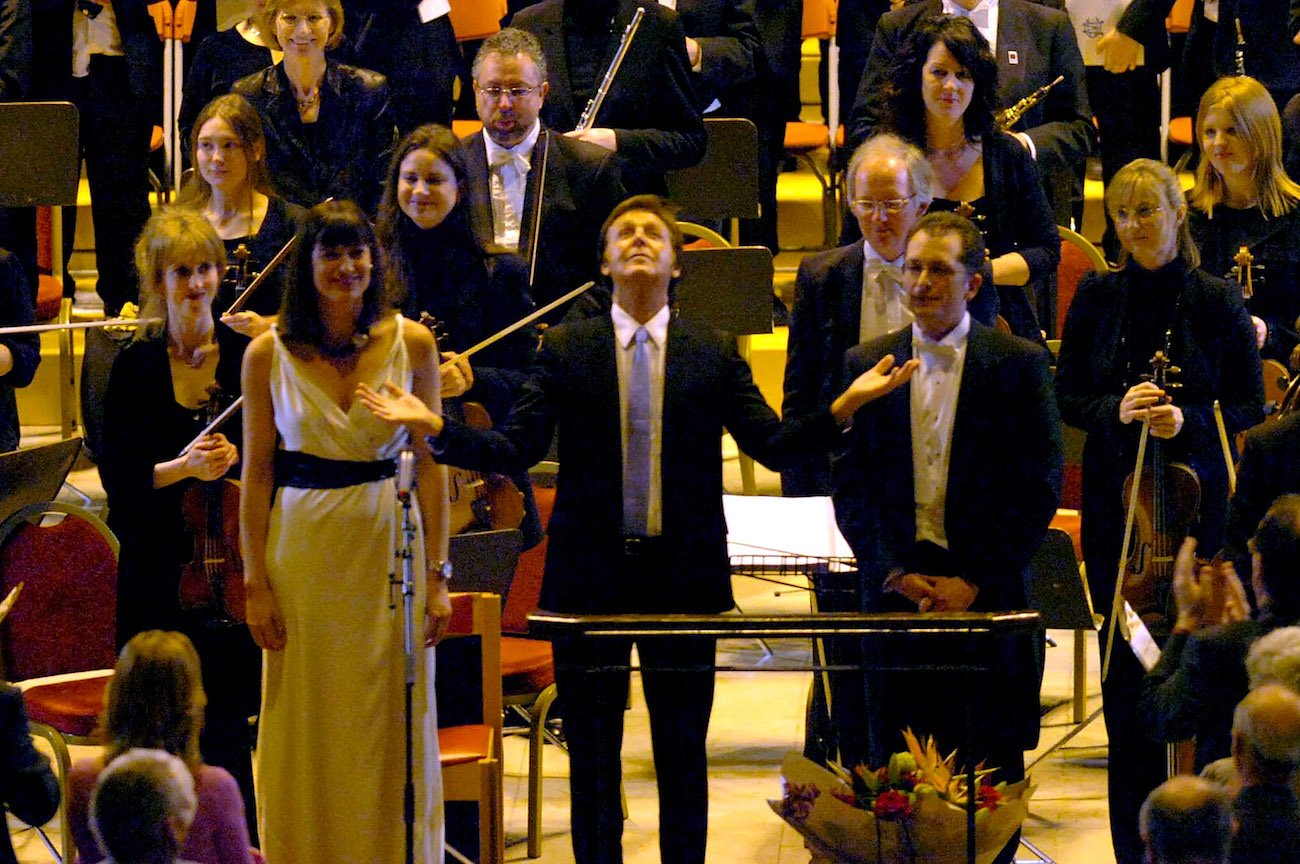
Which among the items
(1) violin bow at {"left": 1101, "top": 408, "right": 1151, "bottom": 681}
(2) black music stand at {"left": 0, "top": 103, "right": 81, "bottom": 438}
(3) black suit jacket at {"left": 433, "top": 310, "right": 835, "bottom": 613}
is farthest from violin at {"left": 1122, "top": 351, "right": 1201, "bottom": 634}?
(2) black music stand at {"left": 0, "top": 103, "right": 81, "bottom": 438}

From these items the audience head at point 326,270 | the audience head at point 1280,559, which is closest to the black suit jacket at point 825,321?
the audience head at point 326,270

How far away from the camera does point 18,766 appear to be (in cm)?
303

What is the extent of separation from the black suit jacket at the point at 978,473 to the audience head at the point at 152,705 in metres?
1.37

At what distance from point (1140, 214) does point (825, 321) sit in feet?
2.28

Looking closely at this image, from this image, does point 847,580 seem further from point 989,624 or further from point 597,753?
point 989,624

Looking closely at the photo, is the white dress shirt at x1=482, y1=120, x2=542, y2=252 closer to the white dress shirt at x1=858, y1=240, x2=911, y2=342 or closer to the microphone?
the white dress shirt at x1=858, y1=240, x2=911, y2=342

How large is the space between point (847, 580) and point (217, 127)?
176cm

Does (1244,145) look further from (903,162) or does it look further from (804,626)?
(804,626)

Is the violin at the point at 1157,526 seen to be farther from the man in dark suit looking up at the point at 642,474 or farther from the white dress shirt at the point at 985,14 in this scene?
the white dress shirt at the point at 985,14

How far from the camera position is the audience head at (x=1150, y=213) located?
4430 mm

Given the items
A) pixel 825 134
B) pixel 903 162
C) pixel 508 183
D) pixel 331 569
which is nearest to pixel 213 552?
pixel 331 569

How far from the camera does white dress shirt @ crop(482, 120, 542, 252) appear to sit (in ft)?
16.2

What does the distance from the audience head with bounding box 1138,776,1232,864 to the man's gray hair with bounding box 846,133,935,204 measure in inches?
76.2

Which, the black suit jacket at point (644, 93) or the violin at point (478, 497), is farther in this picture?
the black suit jacket at point (644, 93)
